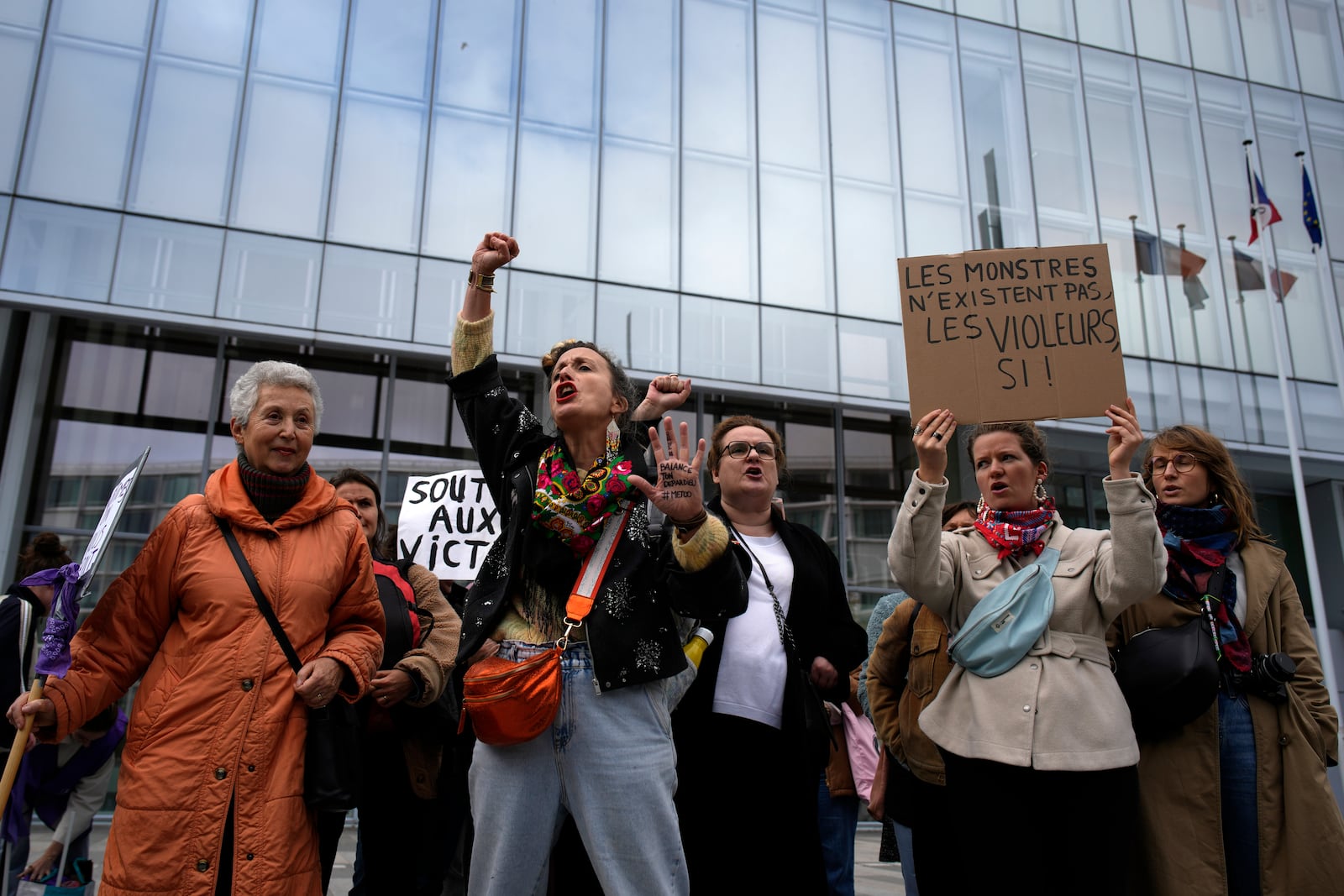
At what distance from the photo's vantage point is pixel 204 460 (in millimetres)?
10070


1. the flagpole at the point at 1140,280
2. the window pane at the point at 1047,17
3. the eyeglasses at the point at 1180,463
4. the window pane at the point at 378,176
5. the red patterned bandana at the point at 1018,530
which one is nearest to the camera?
the red patterned bandana at the point at 1018,530

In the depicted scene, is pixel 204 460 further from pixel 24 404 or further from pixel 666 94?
pixel 666 94

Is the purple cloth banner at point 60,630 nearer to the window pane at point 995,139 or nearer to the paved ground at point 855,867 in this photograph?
the paved ground at point 855,867

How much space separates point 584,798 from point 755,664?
1.00 meters

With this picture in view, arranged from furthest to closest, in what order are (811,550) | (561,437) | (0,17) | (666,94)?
(666,94) → (0,17) → (811,550) → (561,437)

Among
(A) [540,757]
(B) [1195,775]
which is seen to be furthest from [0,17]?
(B) [1195,775]

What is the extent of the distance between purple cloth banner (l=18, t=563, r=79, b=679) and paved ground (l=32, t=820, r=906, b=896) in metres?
3.33

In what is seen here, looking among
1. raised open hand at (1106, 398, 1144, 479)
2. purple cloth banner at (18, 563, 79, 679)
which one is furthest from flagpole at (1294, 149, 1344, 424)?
purple cloth banner at (18, 563, 79, 679)

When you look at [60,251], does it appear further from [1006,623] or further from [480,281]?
[1006,623]

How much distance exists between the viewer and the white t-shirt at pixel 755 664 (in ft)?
10.2

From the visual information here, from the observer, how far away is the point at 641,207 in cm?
1157

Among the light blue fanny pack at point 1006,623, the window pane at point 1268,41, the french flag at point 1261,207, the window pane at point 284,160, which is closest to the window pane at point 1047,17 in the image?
the window pane at point 1268,41

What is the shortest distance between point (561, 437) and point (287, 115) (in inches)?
370

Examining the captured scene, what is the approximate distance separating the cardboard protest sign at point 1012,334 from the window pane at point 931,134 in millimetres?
9376
